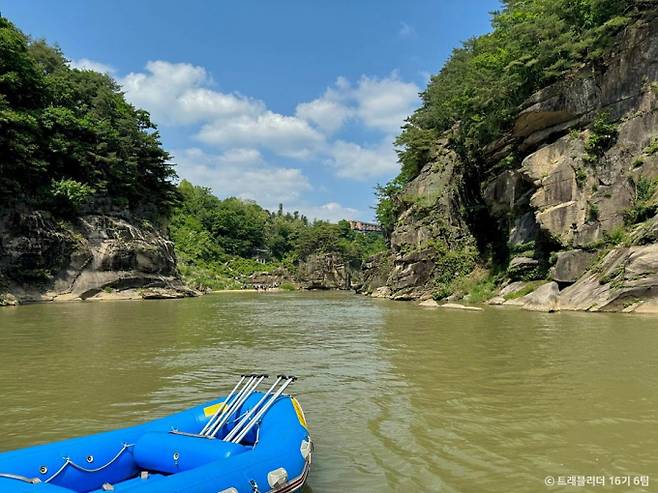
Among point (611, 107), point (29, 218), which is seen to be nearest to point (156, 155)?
point (29, 218)

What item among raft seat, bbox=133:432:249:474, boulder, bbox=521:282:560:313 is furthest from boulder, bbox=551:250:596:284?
raft seat, bbox=133:432:249:474

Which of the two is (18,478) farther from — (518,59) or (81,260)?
(81,260)

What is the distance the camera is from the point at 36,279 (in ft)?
110

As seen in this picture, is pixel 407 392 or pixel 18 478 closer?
pixel 18 478

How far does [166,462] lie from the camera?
4.54 metres

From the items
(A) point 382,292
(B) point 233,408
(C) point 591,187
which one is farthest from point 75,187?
(B) point 233,408

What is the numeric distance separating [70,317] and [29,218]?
15.6 meters

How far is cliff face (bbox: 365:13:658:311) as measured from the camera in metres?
21.1

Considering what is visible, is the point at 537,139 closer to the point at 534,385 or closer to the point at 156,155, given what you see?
the point at 534,385

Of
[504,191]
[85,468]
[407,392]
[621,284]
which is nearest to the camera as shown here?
[85,468]

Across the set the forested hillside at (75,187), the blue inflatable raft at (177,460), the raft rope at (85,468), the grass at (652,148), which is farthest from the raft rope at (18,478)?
the forested hillside at (75,187)

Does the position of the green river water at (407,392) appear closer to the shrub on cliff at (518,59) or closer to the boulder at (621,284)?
the boulder at (621,284)

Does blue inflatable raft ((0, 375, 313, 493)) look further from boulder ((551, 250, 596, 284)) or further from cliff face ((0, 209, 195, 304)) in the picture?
cliff face ((0, 209, 195, 304))

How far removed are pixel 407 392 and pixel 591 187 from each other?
2164 cm
